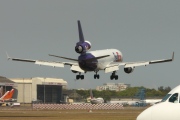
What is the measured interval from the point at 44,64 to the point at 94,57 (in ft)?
41.6

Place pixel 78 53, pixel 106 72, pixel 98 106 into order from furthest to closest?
pixel 98 106
pixel 106 72
pixel 78 53

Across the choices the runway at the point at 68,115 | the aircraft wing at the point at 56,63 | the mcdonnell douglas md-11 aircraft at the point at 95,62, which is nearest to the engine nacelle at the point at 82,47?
the mcdonnell douglas md-11 aircraft at the point at 95,62

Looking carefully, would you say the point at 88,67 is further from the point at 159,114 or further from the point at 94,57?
the point at 159,114

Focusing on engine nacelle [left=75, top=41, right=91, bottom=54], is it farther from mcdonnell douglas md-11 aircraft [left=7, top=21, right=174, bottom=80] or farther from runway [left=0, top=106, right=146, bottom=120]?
runway [left=0, top=106, right=146, bottom=120]

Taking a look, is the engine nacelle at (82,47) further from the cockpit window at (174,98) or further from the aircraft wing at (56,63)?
the cockpit window at (174,98)

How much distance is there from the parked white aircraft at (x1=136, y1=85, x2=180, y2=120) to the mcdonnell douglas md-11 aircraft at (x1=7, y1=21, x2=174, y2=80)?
66.4 m

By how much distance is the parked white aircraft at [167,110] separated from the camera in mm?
25547

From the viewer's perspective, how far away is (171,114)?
25.5m

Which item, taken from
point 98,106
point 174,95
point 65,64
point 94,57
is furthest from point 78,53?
point 174,95

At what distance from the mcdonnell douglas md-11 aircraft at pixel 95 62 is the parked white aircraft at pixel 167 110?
66380 mm

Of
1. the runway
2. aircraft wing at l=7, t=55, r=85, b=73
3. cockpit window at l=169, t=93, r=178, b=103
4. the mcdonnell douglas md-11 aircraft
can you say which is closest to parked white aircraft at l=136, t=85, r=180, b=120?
cockpit window at l=169, t=93, r=178, b=103

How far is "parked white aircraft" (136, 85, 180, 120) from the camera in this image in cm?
2555

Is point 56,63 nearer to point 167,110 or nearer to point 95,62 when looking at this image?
point 95,62

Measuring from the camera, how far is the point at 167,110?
2566 centimetres
